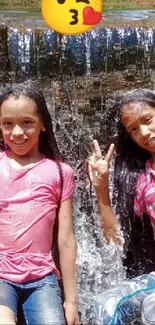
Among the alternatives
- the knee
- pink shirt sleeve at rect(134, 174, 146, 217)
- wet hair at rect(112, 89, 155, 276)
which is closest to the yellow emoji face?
wet hair at rect(112, 89, 155, 276)

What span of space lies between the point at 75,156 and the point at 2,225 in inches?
50.1

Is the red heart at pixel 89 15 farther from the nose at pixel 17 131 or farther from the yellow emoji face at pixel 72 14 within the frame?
the nose at pixel 17 131

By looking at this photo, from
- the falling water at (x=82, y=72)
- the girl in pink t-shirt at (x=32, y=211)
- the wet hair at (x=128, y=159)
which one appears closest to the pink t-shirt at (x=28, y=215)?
the girl in pink t-shirt at (x=32, y=211)

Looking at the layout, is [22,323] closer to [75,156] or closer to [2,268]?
[2,268]

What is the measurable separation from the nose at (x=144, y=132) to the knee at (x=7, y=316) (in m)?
0.95

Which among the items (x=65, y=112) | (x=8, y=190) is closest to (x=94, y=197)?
(x=65, y=112)

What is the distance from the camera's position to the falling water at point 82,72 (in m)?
3.77

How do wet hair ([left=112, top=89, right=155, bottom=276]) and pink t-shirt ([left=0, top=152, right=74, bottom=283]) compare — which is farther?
wet hair ([left=112, top=89, right=155, bottom=276])

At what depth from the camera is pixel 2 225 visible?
259 cm

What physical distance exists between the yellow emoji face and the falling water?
0.81 meters

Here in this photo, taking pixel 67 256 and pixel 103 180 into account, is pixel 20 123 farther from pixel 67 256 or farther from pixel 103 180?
pixel 67 256

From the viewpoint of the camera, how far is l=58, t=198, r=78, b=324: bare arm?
101 inches

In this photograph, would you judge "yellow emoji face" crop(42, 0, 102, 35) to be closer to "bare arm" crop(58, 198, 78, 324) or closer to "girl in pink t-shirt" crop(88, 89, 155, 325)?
"girl in pink t-shirt" crop(88, 89, 155, 325)

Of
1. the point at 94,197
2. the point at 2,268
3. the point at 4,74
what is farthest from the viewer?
the point at 4,74
